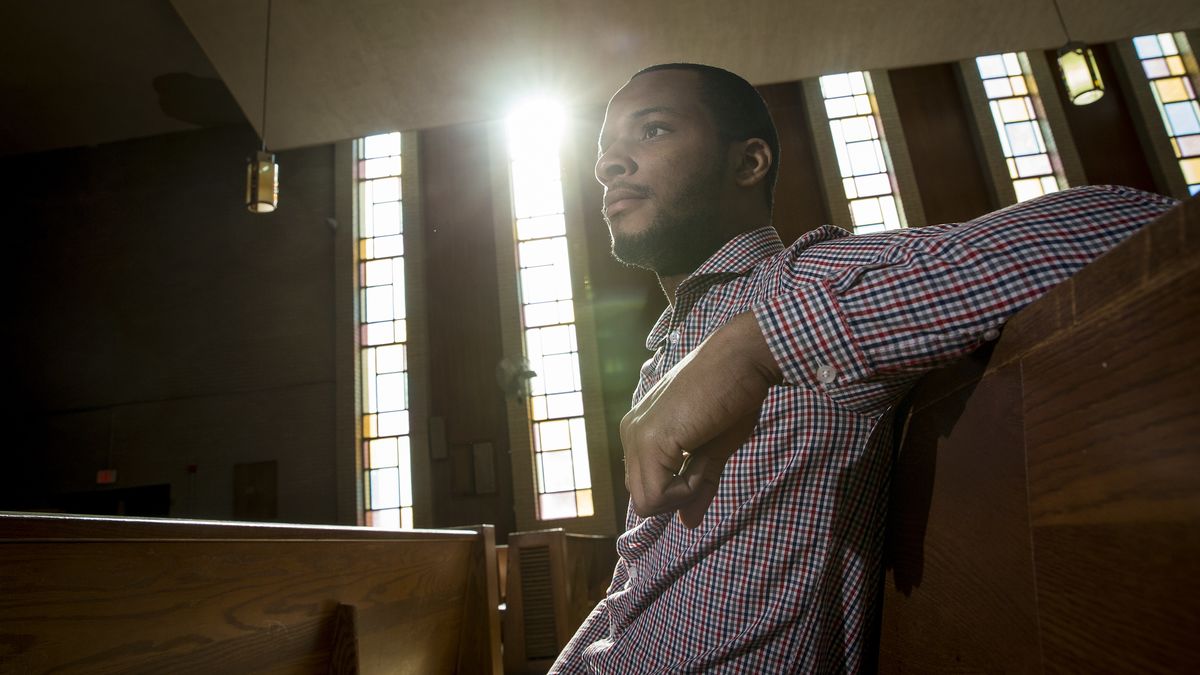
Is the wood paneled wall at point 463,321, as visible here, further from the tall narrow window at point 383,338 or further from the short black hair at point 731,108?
the short black hair at point 731,108

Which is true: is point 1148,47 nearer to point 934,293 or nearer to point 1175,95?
point 1175,95

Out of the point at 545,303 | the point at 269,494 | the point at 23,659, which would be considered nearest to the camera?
the point at 23,659

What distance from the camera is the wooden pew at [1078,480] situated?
0.32 m

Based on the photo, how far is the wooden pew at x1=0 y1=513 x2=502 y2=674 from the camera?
629mm

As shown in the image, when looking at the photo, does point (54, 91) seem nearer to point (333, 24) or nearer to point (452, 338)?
point (333, 24)

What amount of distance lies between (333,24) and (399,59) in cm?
54

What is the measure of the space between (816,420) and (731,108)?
2.12 feet

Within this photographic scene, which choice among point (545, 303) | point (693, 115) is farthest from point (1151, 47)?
point (693, 115)

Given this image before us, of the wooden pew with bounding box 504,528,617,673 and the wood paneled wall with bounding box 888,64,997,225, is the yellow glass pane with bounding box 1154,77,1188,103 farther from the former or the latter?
the wooden pew with bounding box 504,528,617,673

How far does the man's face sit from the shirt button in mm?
515

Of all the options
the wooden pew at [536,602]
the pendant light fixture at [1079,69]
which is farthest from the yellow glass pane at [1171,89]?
the wooden pew at [536,602]

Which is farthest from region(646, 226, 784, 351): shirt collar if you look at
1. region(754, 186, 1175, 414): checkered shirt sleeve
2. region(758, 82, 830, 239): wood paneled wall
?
region(758, 82, 830, 239): wood paneled wall

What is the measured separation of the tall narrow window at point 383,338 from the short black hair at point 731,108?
19.9 ft

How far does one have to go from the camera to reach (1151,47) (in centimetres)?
712
